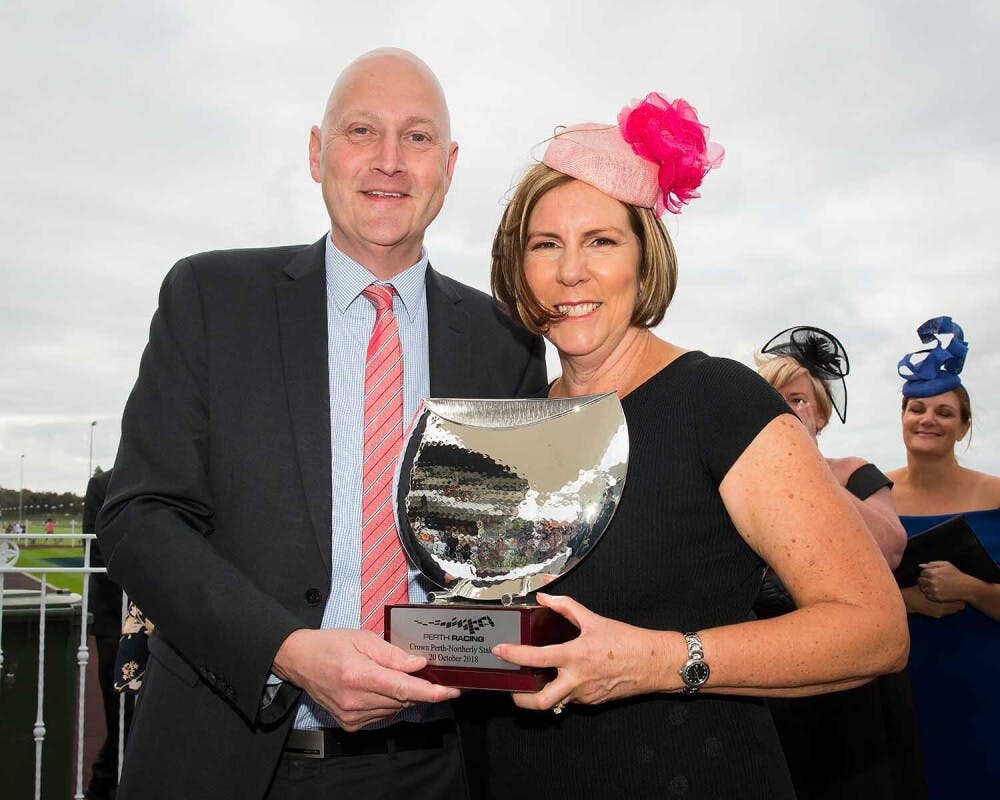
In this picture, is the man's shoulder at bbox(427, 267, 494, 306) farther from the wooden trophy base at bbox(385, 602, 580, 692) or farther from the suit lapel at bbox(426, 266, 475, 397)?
the wooden trophy base at bbox(385, 602, 580, 692)

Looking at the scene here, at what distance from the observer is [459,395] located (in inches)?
79.1

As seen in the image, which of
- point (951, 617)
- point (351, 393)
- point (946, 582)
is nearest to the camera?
point (351, 393)

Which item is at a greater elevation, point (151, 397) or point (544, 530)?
point (151, 397)

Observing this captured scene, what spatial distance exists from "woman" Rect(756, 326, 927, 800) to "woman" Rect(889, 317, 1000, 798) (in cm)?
41

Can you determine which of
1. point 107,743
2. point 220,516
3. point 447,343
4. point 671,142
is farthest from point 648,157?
point 107,743

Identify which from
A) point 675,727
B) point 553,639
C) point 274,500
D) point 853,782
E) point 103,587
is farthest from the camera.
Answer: point 103,587

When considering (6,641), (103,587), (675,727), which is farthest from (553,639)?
(6,641)

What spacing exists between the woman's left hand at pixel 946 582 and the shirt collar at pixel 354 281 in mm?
2583

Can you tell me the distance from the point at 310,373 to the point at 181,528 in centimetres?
40

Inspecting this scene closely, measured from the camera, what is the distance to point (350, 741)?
1749mm

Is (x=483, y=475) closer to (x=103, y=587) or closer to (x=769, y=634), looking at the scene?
(x=769, y=634)

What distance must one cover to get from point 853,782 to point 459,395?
7.14 ft

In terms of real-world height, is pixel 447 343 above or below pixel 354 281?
below

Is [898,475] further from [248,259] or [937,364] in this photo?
[248,259]
